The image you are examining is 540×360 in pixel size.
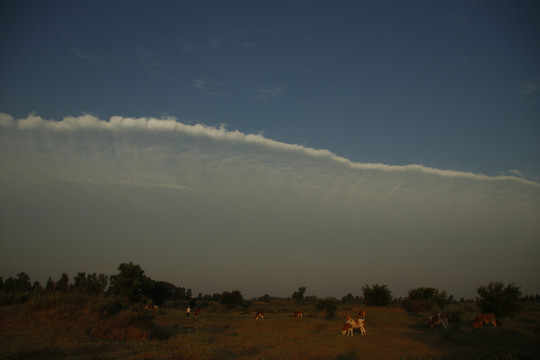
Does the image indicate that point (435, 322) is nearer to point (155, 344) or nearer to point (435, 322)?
point (435, 322)

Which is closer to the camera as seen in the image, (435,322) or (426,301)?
(435,322)

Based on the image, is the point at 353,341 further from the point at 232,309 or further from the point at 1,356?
the point at 232,309

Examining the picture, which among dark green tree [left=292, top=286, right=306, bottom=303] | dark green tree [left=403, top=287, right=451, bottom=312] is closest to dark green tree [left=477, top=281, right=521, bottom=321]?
dark green tree [left=403, top=287, right=451, bottom=312]

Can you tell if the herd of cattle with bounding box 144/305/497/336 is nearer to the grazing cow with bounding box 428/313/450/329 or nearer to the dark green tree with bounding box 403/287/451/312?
the grazing cow with bounding box 428/313/450/329

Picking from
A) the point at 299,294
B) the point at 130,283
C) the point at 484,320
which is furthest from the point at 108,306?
the point at 299,294

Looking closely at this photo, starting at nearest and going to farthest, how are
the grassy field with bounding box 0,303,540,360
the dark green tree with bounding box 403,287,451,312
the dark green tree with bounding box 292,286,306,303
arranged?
the grassy field with bounding box 0,303,540,360, the dark green tree with bounding box 403,287,451,312, the dark green tree with bounding box 292,286,306,303

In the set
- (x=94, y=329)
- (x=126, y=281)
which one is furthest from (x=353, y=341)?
(x=126, y=281)

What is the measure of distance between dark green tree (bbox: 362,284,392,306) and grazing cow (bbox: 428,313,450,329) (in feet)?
83.3

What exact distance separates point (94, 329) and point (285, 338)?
11.0 metres

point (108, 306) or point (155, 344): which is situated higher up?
point (108, 306)

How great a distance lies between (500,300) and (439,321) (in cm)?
541

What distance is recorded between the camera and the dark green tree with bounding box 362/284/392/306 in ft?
166

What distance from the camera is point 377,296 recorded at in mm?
50969

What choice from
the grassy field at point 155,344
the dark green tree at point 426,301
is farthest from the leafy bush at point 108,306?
the dark green tree at point 426,301
